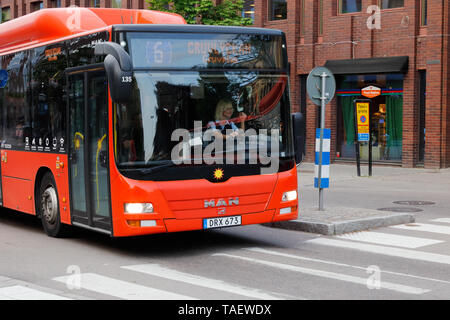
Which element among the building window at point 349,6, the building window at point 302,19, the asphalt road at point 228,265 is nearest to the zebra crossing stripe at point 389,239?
the asphalt road at point 228,265

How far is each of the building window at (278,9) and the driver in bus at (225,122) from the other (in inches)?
769

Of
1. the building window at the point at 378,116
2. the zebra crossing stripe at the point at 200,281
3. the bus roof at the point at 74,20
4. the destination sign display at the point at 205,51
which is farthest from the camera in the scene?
the building window at the point at 378,116

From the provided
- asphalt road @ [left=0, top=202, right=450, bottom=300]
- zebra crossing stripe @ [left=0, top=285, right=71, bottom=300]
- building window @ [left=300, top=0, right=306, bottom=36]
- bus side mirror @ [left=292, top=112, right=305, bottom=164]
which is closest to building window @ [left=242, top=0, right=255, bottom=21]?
building window @ [left=300, top=0, right=306, bottom=36]

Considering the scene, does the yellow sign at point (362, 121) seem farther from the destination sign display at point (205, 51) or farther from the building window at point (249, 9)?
the destination sign display at point (205, 51)

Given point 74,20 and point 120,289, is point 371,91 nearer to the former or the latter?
point 74,20

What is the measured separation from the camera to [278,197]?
30.3ft

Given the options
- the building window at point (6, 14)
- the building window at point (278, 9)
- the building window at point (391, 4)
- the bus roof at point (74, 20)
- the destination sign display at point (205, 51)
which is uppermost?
the building window at point (6, 14)

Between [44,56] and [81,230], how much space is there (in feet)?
8.37

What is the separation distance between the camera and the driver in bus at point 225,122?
344 inches

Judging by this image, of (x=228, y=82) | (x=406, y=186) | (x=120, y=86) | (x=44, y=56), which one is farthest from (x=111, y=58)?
(x=406, y=186)

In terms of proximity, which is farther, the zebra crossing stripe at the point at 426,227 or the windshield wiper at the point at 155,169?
the zebra crossing stripe at the point at 426,227

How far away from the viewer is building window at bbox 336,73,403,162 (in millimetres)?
24328

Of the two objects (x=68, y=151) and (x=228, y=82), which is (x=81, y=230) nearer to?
(x=68, y=151)

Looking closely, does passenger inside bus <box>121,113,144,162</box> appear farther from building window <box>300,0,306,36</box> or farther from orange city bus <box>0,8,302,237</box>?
building window <box>300,0,306,36</box>
